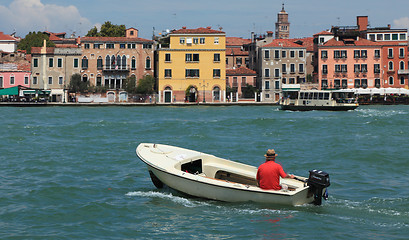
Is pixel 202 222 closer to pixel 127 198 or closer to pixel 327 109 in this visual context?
pixel 127 198

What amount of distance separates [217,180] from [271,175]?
4.14 ft

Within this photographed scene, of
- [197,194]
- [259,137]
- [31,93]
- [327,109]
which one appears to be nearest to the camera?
[197,194]

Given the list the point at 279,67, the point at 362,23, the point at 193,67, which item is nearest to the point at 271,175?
the point at 193,67

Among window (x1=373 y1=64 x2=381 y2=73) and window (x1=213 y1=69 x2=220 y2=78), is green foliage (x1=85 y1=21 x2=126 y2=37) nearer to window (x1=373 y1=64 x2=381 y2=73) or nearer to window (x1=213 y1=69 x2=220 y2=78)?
window (x1=213 y1=69 x2=220 y2=78)

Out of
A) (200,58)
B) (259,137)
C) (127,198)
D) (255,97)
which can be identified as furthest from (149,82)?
(127,198)

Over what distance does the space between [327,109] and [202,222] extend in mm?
40018

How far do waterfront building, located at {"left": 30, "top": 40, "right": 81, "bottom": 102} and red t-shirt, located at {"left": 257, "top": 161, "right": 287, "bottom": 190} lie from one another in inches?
2146

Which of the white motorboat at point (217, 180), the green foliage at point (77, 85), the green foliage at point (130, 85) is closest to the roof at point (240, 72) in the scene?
the green foliage at point (130, 85)

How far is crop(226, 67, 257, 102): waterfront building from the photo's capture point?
65.1m

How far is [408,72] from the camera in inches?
2539

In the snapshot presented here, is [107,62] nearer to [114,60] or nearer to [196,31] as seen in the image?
[114,60]

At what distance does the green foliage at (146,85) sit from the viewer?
203 feet

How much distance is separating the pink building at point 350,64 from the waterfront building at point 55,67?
2628 cm

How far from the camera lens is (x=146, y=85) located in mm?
61750
